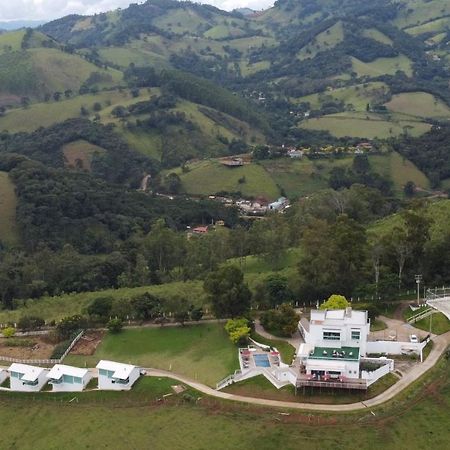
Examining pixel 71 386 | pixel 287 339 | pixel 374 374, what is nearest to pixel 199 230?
pixel 287 339

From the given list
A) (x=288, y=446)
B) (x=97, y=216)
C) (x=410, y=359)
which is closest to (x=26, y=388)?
(x=288, y=446)

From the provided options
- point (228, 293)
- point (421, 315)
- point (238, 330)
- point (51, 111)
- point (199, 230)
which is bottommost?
point (199, 230)

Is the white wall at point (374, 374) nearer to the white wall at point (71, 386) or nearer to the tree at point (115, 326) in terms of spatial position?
the white wall at point (71, 386)

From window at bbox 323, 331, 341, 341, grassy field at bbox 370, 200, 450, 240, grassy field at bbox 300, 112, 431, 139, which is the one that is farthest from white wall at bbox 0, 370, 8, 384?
grassy field at bbox 300, 112, 431, 139

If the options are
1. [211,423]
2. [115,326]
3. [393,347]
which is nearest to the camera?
[211,423]

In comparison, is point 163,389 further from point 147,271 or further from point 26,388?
point 147,271

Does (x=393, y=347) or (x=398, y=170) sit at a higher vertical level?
(x=393, y=347)

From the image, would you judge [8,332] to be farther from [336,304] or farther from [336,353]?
[336,353]
